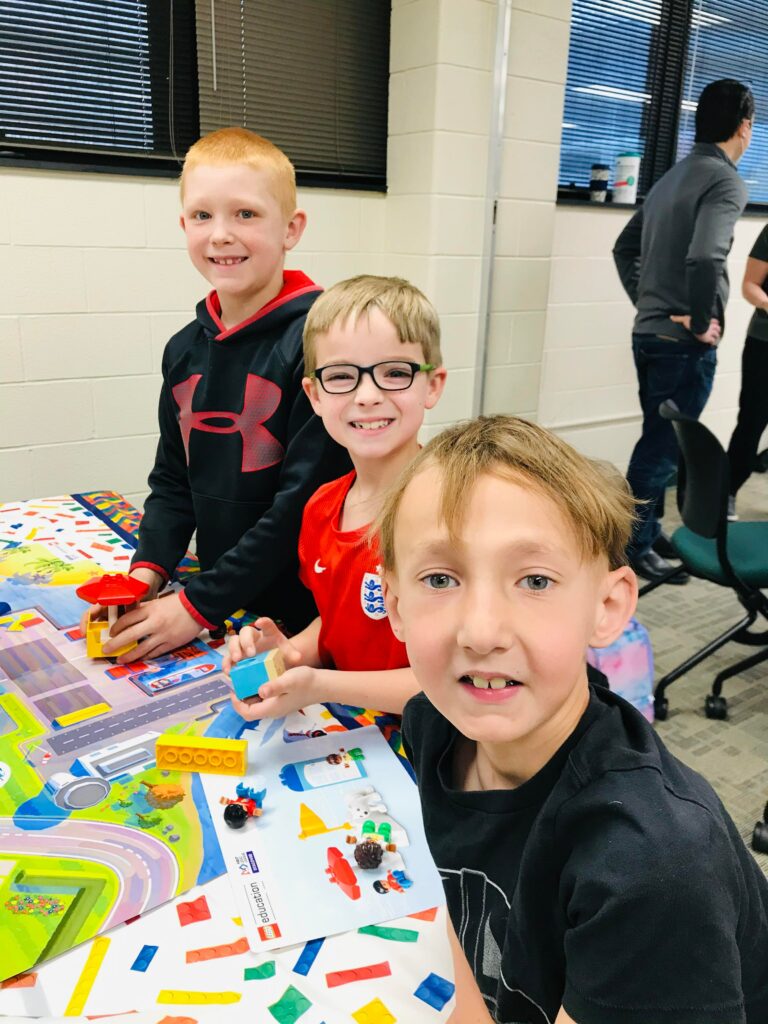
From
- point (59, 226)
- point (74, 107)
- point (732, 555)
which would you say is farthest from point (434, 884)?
point (74, 107)

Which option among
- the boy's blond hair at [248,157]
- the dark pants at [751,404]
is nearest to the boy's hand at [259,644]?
the boy's blond hair at [248,157]

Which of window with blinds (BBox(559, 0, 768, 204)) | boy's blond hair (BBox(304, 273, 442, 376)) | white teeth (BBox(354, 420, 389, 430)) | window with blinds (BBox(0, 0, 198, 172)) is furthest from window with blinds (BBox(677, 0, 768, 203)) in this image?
white teeth (BBox(354, 420, 389, 430))

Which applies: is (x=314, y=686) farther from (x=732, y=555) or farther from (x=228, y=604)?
(x=732, y=555)

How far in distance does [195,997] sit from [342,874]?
0.17m

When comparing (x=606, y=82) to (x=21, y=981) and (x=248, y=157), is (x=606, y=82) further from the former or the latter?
(x=21, y=981)

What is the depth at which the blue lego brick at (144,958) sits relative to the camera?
65 cm

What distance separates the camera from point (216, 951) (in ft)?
2.19

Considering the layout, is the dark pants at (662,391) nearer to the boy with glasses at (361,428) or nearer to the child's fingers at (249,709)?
the boy with glasses at (361,428)

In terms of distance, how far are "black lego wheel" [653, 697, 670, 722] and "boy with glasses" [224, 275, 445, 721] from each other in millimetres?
1354

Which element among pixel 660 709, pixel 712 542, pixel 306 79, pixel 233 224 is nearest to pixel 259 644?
pixel 233 224

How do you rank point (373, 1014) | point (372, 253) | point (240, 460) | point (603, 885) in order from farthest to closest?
point (372, 253)
point (240, 460)
point (373, 1014)
point (603, 885)

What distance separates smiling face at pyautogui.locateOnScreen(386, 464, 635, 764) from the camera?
1.80 feet

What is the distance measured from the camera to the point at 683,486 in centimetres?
236

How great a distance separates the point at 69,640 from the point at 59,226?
1.60 metres
